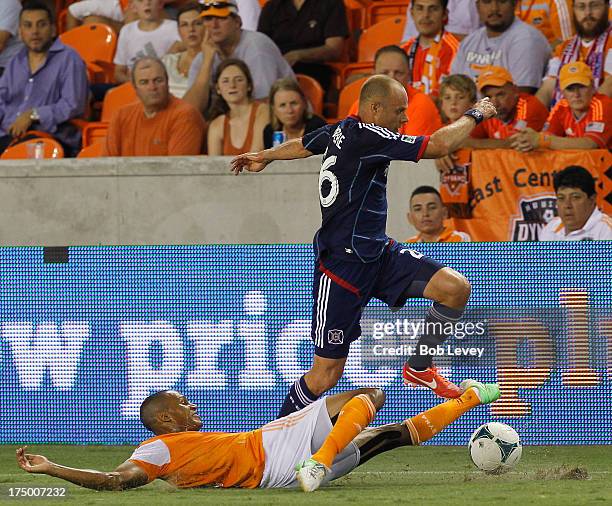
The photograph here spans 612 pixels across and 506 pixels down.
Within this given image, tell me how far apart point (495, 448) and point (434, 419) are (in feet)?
1.22

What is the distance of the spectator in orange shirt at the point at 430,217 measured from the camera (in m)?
9.96

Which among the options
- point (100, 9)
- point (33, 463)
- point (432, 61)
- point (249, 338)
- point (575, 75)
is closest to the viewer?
point (33, 463)

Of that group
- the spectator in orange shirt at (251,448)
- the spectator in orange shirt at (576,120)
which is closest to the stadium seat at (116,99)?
the spectator in orange shirt at (576,120)

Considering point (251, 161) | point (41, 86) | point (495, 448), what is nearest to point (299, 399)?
point (495, 448)

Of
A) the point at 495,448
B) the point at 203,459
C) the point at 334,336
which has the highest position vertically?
the point at 334,336

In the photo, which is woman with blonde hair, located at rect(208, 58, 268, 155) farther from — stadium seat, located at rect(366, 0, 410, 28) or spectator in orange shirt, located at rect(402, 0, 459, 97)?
stadium seat, located at rect(366, 0, 410, 28)

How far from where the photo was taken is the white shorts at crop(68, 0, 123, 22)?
49.1ft

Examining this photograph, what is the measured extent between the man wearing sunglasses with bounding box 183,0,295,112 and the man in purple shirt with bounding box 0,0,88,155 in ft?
4.35

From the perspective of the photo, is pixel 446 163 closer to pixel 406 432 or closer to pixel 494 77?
pixel 494 77

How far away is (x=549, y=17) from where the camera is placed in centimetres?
1241

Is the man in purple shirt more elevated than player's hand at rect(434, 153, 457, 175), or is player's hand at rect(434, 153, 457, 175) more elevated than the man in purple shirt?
the man in purple shirt

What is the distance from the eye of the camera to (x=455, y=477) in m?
7.05

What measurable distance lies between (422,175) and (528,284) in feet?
6.32

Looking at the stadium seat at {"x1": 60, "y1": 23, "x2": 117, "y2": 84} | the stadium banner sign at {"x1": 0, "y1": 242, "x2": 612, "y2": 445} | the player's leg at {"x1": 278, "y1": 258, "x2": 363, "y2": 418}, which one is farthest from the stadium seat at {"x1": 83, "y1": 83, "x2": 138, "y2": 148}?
the player's leg at {"x1": 278, "y1": 258, "x2": 363, "y2": 418}
